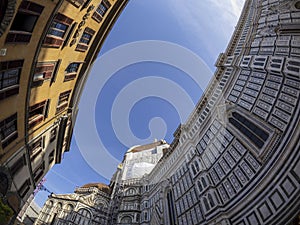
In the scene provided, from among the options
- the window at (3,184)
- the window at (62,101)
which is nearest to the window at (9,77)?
the window at (3,184)

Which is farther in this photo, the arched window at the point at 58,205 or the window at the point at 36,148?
the arched window at the point at 58,205

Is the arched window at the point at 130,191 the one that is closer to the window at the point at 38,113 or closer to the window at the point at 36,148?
the window at the point at 36,148

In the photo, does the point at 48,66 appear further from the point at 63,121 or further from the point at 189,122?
the point at 189,122

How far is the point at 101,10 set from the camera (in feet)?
75.3

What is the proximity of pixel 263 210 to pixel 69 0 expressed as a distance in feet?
95.1

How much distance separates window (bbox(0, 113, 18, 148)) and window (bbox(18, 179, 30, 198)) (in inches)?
279

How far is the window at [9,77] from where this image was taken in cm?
1316

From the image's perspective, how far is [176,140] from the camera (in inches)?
2015

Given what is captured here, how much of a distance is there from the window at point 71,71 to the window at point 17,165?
10441 millimetres

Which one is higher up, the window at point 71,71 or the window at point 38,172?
the window at point 71,71

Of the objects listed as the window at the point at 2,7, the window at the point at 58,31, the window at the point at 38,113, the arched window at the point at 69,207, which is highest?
the arched window at the point at 69,207

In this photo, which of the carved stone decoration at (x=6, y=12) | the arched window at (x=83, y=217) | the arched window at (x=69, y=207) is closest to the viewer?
the carved stone decoration at (x=6, y=12)

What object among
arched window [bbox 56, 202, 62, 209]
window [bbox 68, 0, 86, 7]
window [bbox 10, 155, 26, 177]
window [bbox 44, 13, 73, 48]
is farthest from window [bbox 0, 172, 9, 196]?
arched window [bbox 56, 202, 62, 209]

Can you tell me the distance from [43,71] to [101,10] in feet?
35.9
